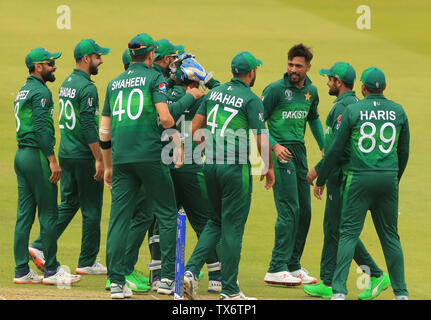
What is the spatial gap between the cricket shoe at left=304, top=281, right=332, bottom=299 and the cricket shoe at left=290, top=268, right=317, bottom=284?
0.64 metres

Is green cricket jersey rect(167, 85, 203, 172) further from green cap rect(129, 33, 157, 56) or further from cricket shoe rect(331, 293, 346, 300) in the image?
cricket shoe rect(331, 293, 346, 300)

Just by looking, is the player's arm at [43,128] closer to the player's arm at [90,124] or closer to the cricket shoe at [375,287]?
the player's arm at [90,124]

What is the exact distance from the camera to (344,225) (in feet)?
28.6

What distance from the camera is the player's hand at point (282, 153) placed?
9.46 m

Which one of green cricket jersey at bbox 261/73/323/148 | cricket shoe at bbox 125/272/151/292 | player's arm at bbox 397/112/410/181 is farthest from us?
green cricket jersey at bbox 261/73/323/148

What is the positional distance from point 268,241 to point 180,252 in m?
4.08

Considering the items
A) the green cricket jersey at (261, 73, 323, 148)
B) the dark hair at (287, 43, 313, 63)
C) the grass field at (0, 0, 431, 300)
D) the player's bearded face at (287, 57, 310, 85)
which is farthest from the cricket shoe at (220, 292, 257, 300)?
the dark hair at (287, 43, 313, 63)

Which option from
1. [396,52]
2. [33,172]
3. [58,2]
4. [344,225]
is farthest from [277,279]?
[58,2]

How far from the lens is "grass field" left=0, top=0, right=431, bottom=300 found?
10.8 metres

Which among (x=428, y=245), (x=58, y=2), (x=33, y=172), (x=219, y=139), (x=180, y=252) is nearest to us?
(x=180, y=252)

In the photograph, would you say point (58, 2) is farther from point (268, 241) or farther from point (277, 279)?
point (277, 279)

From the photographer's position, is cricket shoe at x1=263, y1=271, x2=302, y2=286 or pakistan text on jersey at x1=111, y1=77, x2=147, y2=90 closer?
pakistan text on jersey at x1=111, y1=77, x2=147, y2=90

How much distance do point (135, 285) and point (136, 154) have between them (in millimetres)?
1504

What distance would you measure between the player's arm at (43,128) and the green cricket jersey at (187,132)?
1.25 meters
